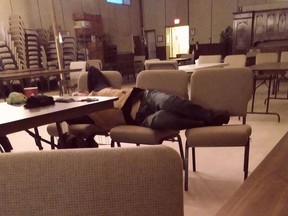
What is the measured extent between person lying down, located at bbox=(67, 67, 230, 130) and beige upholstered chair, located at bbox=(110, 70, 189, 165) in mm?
81

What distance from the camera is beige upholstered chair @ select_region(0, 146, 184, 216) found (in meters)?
0.60

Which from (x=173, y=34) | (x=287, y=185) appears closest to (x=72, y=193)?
(x=287, y=185)

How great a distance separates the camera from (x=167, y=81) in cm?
260

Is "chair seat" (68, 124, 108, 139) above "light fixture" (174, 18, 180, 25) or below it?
below

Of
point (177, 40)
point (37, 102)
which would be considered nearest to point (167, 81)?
point (37, 102)

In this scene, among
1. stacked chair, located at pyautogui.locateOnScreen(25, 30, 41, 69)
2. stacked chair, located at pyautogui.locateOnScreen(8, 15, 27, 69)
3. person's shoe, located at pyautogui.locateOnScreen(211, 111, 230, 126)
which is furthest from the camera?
stacked chair, located at pyautogui.locateOnScreen(25, 30, 41, 69)

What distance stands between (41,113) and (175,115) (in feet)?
3.09

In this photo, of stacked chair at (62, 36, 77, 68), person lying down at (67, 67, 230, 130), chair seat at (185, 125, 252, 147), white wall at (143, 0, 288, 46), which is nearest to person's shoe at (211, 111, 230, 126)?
person lying down at (67, 67, 230, 130)

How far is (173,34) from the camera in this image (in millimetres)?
12570

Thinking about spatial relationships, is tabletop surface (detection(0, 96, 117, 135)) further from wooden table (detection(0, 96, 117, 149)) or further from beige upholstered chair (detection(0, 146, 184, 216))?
beige upholstered chair (detection(0, 146, 184, 216))

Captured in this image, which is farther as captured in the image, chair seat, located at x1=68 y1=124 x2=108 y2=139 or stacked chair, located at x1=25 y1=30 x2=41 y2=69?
stacked chair, located at x1=25 y1=30 x2=41 y2=69

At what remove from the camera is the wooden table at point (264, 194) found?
71cm

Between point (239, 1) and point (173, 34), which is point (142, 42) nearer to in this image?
point (173, 34)

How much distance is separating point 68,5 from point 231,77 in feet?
26.8
